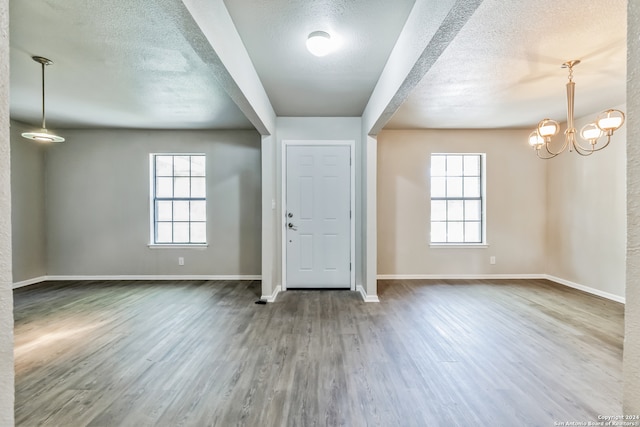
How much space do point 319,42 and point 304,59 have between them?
17.9 inches

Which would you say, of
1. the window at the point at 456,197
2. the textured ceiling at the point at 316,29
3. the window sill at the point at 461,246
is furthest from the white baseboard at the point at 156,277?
the window at the point at 456,197

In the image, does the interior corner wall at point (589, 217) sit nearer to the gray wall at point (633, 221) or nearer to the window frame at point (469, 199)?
the window frame at point (469, 199)

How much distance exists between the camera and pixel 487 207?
4.84 metres

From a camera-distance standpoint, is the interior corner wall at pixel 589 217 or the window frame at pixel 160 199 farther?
the window frame at pixel 160 199

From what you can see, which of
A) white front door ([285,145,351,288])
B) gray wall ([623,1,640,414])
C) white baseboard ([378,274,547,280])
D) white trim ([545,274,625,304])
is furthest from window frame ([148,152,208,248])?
white trim ([545,274,625,304])

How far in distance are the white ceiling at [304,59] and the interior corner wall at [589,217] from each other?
0.74 m

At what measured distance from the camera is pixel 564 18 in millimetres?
2004

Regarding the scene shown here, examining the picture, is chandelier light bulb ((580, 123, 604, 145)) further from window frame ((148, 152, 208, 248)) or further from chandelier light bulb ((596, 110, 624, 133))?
window frame ((148, 152, 208, 248))

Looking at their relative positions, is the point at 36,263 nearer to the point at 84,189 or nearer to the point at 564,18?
the point at 84,189

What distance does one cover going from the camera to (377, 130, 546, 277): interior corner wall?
4.81 m

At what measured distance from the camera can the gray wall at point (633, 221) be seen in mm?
582

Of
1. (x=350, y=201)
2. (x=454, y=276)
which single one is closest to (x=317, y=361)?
(x=350, y=201)

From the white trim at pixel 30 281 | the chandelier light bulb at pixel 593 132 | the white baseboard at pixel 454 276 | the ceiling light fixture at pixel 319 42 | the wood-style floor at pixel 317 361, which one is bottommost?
the wood-style floor at pixel 317 361

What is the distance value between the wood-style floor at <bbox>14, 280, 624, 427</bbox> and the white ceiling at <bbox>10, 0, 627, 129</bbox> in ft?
7.16
